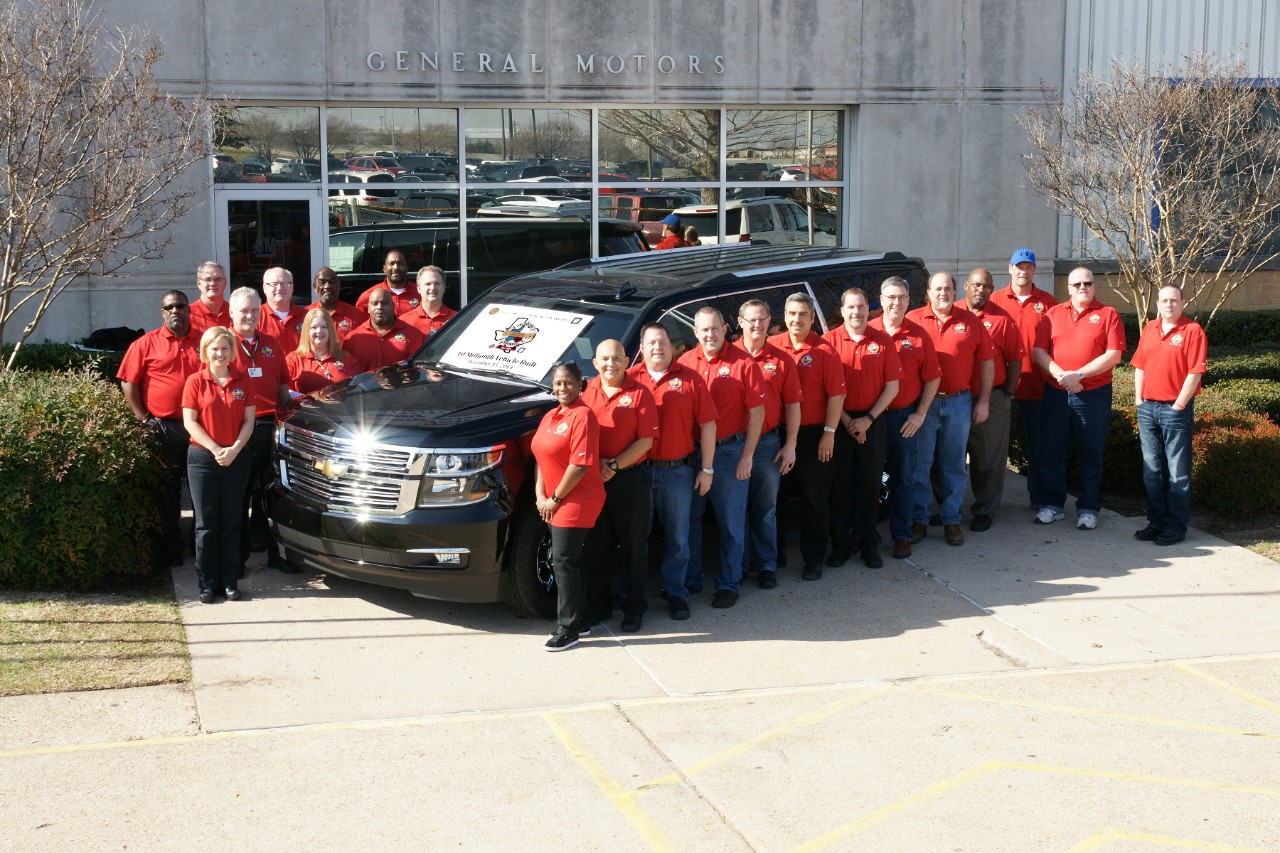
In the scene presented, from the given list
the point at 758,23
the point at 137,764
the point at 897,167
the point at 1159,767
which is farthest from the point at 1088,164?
the point at 137,764

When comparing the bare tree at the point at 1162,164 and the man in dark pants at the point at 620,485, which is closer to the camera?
the man in dark pants at the point at 620,485

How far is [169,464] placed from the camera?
8625mm

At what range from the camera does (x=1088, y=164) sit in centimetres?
1484

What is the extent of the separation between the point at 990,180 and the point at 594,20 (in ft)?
17.0

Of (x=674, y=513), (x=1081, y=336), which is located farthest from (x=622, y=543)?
(x=1081, y=336)

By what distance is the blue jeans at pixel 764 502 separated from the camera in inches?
330

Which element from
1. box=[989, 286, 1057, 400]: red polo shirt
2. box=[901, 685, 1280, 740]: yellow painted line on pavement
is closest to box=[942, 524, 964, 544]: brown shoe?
box=[989, 286, 1057, 400]: red polo shirt

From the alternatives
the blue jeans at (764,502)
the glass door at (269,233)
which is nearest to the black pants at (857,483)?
the blue jeans at (764,502)

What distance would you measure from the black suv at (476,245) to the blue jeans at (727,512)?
A: 7.74 metres

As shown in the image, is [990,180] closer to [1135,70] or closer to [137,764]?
[1135,70]

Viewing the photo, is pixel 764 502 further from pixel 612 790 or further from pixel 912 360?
pixel 612 790

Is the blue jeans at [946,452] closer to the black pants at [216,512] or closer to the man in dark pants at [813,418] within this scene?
the man in dark pants at [813,418]

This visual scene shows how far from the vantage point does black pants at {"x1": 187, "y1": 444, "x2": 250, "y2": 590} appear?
809 centimetres

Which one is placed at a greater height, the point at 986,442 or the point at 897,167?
the point at 897,167
